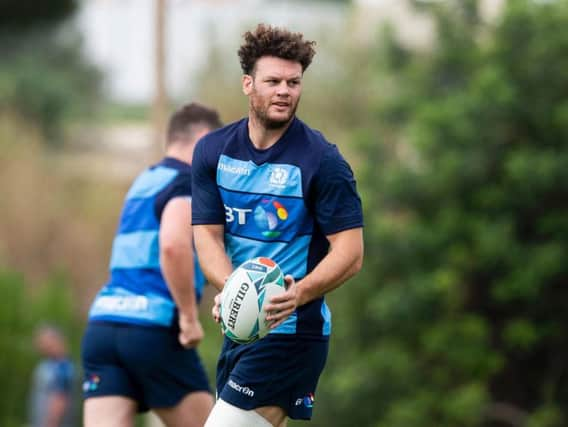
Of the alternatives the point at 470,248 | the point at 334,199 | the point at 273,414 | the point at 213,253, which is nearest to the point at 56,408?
the point at 470,248

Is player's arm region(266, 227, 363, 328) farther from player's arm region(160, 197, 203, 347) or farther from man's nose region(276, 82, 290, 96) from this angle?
player's arm region(160, 197, 203, 347)

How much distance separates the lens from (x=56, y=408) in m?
15.1

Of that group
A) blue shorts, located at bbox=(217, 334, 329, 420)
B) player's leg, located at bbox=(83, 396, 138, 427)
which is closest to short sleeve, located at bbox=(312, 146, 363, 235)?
blue shorts, located at bbox=(217, 334, 329, 420)

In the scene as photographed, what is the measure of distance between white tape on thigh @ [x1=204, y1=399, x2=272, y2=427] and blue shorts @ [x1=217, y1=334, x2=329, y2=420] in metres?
0.03

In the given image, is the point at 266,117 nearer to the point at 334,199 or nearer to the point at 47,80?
the point at 334,199

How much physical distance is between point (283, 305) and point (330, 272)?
31 cm

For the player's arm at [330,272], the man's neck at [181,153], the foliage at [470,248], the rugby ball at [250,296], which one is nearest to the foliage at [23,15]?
the foliage at [470,248]

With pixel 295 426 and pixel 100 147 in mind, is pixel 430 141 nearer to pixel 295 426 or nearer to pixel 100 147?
pixel 295 426

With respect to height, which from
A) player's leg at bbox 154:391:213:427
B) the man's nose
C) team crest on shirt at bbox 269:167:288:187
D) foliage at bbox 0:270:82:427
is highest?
the man's nose

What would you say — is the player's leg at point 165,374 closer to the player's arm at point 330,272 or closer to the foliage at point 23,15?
the player's arm at point 330,272

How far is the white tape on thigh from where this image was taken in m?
5.25

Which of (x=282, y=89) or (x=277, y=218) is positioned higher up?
(x=282, y=89)

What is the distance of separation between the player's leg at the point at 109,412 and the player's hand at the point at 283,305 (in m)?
1.79

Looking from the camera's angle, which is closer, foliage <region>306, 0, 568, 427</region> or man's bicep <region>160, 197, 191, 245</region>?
man's bicep <region>160, 197, 191, 245</region>
